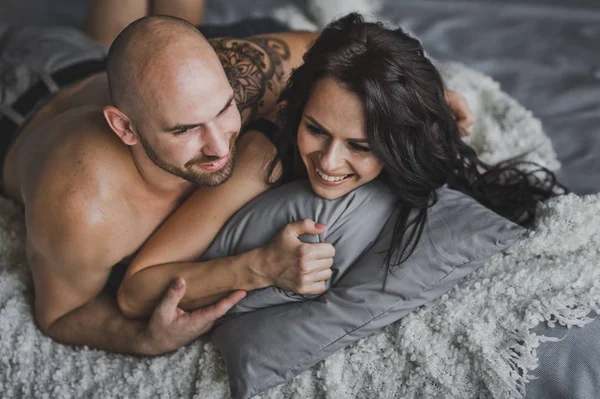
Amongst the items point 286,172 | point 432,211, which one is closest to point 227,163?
point 286,172

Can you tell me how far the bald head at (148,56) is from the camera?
1197 mm

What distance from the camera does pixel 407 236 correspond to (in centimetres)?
126

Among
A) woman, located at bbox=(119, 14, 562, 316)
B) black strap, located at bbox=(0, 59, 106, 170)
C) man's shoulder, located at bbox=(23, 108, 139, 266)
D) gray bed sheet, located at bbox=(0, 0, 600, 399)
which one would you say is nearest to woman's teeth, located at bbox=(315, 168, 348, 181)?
woman, located at bbox=(119, 14, 562, 316)

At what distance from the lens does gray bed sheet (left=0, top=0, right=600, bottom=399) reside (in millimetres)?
1704

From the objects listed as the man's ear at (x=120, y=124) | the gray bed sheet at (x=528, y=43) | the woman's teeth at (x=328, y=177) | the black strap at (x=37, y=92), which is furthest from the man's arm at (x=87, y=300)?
the gray bed sheet at (x=528, y=43)

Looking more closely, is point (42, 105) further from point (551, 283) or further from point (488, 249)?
point (551, 283)

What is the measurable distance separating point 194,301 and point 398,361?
41cm

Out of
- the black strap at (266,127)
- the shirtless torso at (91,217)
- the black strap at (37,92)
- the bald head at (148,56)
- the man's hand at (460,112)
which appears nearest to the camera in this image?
the bald head at (148,56)

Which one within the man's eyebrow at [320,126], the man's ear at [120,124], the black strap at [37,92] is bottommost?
the black strap at [37,92]

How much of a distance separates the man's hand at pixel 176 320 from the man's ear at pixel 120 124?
10.9 inches

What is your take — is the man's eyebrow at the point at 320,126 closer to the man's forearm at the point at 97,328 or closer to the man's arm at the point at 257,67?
the man's arm at the point at 257,67

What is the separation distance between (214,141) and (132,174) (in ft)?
0.73

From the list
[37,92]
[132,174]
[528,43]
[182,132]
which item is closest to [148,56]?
[182,132]

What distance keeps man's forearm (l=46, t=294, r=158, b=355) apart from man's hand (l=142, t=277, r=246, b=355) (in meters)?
0.06
